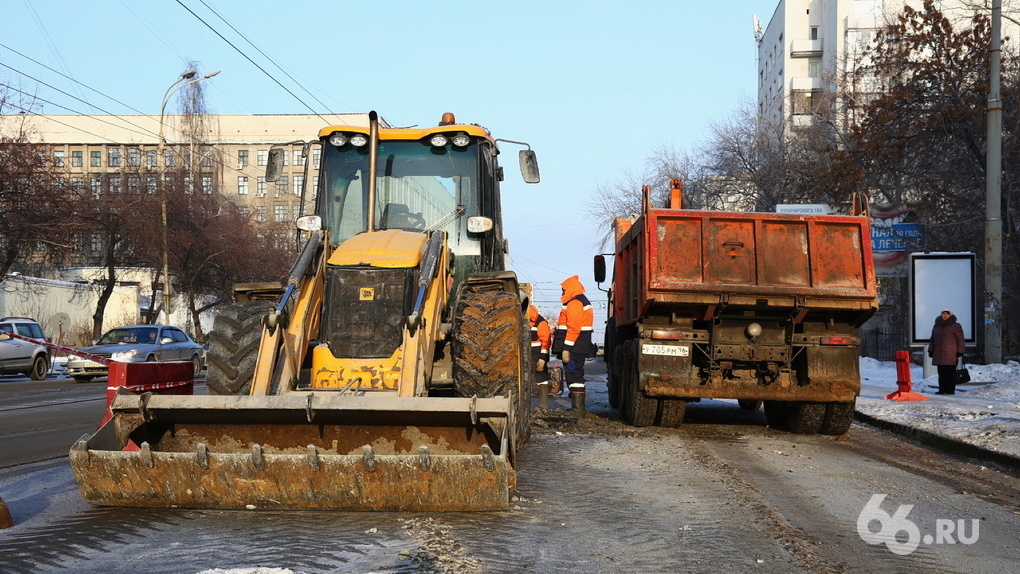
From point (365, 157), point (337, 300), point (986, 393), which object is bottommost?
point (986, 393)

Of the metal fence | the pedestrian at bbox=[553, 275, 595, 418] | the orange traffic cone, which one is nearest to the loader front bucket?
the pedestrian at bbox=[553, 275, 595, 418]

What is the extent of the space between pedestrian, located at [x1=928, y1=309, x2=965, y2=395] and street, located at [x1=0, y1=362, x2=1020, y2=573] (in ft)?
32.4

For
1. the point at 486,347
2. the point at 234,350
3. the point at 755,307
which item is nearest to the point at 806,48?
the point at 755,307

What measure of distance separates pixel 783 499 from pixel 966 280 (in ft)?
45.7

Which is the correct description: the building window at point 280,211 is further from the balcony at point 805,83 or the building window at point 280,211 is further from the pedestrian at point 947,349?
the pedestrian at point 947,349

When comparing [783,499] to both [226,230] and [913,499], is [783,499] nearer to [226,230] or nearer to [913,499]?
[913,499]

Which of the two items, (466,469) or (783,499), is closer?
(466,469)

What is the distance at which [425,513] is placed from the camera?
6652 millimetres

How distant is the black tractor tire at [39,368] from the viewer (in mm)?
26156

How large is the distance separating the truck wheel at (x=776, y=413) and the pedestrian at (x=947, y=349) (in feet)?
21.8

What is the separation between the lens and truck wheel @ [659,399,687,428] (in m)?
12.6

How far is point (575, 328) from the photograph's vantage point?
606 inches

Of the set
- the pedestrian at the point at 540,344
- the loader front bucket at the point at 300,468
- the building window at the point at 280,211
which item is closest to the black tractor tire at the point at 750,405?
the pedestrian at the point at 540,344

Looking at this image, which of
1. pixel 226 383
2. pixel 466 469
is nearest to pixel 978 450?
pixel 466 469
